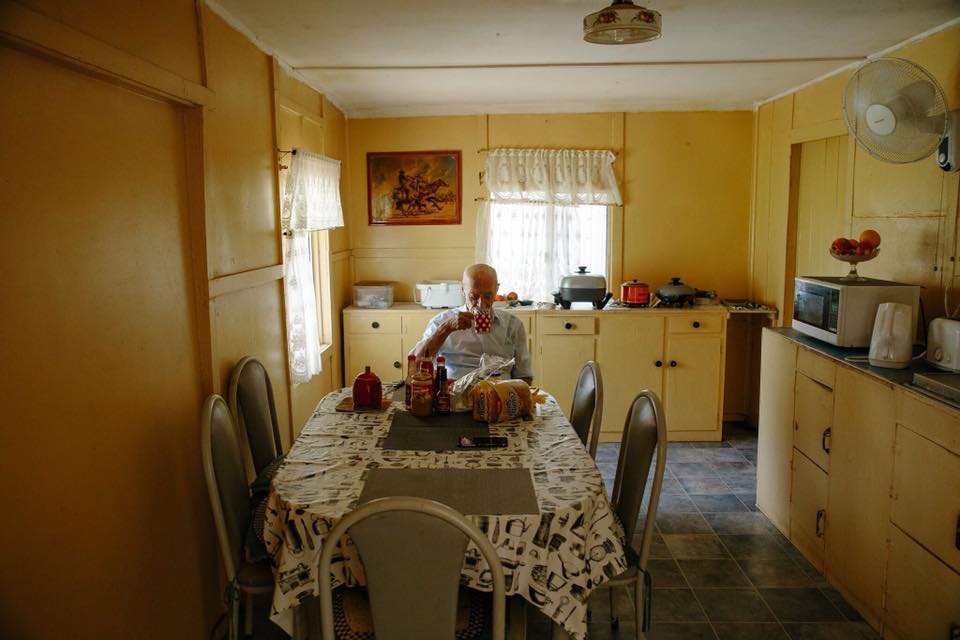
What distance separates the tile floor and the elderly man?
1112mm

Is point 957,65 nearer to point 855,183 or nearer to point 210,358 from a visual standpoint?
point 855,183

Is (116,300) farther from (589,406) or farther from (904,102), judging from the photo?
(904,102)

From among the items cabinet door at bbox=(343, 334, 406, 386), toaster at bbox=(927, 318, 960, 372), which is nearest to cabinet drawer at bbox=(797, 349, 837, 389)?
toaster at bbox=(927, 318, 960, 372)

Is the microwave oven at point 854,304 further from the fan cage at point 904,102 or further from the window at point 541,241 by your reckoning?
the window at point 541,241

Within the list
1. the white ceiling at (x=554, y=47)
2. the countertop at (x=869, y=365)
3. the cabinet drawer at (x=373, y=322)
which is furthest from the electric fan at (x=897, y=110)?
the cabinet drawer at (x=373, y=322)

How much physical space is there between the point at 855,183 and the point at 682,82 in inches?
49.3

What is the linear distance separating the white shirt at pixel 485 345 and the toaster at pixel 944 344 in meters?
1.75

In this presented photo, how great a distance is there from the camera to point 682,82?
14.5ft

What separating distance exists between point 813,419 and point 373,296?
3056mm

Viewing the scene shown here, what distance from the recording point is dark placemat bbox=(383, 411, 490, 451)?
2.48m

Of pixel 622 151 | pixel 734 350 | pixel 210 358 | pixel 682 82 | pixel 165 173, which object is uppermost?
pixel 682 82

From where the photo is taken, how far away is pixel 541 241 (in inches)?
211

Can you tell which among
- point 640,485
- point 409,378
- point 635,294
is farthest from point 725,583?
point 635,294

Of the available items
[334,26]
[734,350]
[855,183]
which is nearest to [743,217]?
[734,350]
